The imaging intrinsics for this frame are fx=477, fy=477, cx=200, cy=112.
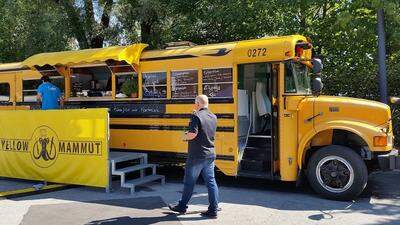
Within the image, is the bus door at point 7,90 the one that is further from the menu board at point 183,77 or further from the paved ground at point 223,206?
the menu board at point 183,77

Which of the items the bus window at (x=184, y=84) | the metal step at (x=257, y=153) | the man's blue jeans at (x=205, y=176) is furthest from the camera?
the bus window at (x=184, y=84)

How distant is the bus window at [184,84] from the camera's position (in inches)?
359

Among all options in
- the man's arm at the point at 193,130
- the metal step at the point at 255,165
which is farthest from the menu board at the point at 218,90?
the man's arm at the point at 193,130

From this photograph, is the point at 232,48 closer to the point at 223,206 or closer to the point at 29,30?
the point at 223,206

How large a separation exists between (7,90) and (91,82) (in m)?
2.65

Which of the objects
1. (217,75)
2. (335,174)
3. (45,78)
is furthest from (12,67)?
(335,174)

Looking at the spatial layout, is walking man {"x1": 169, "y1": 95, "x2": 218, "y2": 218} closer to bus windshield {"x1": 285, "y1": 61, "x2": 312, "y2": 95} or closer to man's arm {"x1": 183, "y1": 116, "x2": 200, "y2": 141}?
man's arm {"x1": 183, "y1": 116, "x2": 200, "y2": 141}

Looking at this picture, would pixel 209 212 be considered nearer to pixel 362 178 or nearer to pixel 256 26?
pixel 362 178

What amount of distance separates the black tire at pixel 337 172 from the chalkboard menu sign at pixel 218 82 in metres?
1.95

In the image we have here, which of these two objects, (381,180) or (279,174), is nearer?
(279,174)

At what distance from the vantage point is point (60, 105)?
34.9ft

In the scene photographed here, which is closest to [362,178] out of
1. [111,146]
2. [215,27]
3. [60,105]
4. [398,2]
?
[398,2]

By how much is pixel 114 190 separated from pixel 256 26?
710 cm

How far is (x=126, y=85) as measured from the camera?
32.1 ft
